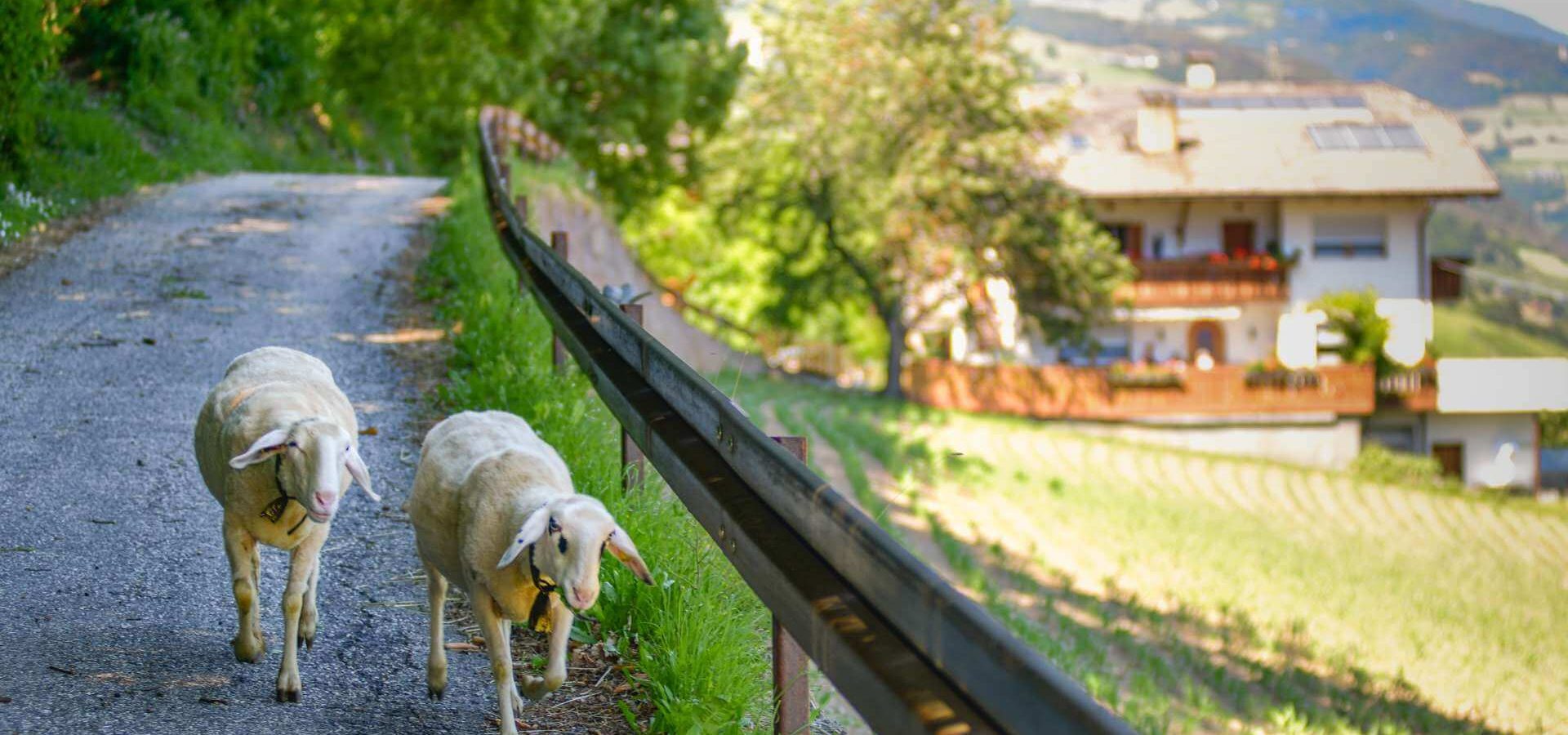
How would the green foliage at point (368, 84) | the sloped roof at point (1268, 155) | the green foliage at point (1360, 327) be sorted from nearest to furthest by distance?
the green foliage at point (368, 84)
the green foliage at point (1360, 327)
the sloped roof at point (1268, 155)

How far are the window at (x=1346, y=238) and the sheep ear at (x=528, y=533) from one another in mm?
45813

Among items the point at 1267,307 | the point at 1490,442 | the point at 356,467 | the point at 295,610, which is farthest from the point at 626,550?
the point at 1490,442

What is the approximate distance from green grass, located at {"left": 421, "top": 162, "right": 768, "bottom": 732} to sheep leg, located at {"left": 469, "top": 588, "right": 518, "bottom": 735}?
472 millimetres

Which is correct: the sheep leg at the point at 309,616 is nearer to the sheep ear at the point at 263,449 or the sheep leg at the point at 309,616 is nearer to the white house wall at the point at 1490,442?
the sheep ear at the point at 263,449

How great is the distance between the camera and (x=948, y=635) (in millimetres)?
3203

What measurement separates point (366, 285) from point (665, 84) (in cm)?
2260

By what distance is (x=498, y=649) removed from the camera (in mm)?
4879

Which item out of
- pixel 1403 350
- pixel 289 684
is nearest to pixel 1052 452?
pixel 1403 350

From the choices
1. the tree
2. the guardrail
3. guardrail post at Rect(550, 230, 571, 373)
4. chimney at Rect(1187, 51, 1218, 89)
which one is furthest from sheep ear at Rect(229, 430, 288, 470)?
chimney at Rect(1187, 51, 1218, 89)

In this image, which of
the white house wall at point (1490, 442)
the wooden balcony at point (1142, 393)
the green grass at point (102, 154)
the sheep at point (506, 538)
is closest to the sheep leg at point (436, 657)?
the sheep at point (506, 538)

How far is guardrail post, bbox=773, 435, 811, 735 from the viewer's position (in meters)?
4.41

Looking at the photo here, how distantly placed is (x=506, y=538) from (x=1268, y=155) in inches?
1796

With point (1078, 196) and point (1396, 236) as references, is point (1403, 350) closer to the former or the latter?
point (1396, 236)

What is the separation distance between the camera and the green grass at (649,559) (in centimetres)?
517
